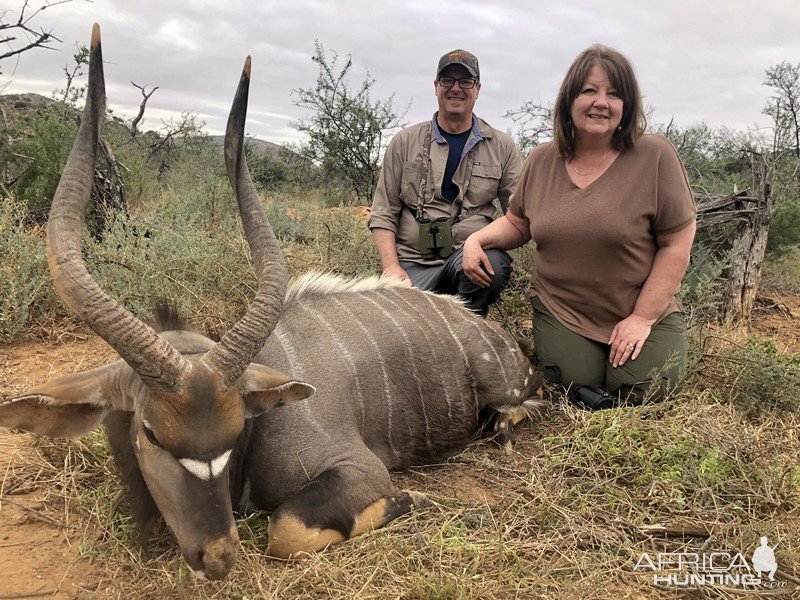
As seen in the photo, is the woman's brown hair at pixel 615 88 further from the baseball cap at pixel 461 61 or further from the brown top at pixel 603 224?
the baseball cap at pixel 461 61

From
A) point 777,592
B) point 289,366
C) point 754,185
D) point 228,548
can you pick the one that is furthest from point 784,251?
point 228,548

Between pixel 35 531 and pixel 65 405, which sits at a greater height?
pixel 65 405

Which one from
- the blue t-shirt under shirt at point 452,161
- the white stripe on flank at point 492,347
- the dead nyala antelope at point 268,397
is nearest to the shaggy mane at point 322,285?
the dead nyala antelope at point 268,397

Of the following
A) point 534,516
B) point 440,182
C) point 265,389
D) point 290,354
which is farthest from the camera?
point 440,182

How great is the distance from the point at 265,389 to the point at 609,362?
208 centimetres

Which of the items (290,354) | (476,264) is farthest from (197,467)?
(476,264)

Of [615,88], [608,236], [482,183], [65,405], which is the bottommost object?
[65,405]

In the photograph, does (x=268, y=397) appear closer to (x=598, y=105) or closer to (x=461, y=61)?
(x=598, y=105)

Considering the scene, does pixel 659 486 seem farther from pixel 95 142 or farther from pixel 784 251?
pixel 784 251

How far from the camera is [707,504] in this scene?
8.20 feet

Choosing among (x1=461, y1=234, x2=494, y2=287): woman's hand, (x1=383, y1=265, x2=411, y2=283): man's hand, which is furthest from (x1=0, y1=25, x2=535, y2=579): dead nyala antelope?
(x1=383, y1=265, x2=411, y2=283): man's hand

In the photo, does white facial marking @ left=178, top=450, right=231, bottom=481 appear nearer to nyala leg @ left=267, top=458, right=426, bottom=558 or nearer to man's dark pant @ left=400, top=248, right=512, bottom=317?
nyala leg @ left=267, top=458, right=426, bottom=558

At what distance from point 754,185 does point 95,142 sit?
5.19 meters

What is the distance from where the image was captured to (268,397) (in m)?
2.17
